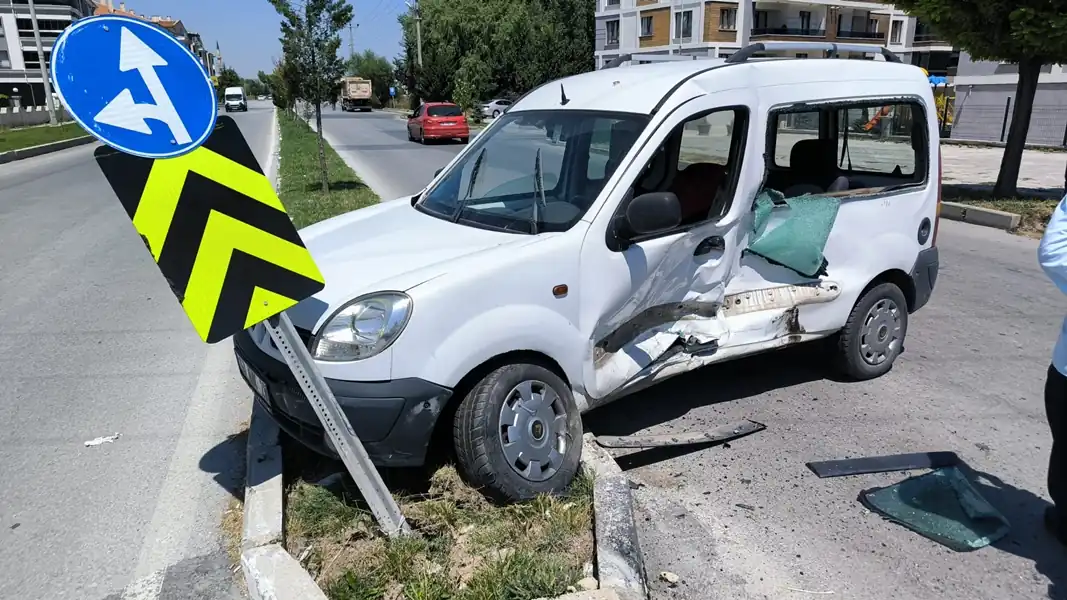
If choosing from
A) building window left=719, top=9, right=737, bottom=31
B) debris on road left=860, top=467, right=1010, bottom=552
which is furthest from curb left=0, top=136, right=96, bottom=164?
building window left=719, top=9, right=737, bottom=31

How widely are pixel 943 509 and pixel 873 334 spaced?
1698mm

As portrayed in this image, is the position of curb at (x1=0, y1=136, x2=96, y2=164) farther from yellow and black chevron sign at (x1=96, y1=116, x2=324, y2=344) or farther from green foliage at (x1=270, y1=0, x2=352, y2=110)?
yellow and black chevron sign at (x1=96, y1=116, x2=324, y2=344)

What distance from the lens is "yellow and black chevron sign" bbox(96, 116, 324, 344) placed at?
258cm

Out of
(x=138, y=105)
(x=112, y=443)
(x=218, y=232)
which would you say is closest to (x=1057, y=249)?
(x=218, y=232)

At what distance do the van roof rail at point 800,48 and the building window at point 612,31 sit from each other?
59.2 metres

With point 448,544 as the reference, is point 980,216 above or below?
above

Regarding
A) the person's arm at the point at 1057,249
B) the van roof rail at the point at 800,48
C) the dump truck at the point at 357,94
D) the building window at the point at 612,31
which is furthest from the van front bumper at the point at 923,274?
the dump truck at the point at 357,94

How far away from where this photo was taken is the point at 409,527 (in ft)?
10.7

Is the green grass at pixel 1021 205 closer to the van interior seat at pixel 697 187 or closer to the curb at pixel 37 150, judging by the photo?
the van interior seat at pixel 697 187

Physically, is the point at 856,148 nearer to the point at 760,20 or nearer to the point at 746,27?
the point at 746,27

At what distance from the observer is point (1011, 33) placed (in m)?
11.4

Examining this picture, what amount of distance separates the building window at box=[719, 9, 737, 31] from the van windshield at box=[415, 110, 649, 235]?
53.6m

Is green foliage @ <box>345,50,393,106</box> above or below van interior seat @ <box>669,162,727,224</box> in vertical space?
above

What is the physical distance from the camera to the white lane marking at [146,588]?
120 inches
